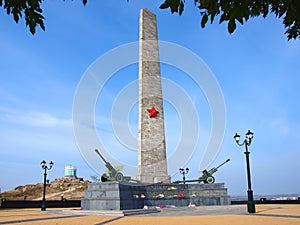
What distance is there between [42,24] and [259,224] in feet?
35.8

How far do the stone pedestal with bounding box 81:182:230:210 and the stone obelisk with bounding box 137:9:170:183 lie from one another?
7.55 ft

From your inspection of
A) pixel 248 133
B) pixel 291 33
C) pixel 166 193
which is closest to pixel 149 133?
pixel 166 193

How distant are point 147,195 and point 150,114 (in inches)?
307

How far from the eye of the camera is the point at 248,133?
17750 millimetres

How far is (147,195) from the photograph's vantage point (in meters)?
26.0

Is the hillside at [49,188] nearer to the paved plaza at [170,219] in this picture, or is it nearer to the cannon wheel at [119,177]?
the cannon wheel at [119,177]

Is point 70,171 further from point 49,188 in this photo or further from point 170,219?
point 170,219

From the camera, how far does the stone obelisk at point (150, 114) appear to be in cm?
2864

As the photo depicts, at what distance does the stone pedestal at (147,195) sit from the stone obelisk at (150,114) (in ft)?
7.55

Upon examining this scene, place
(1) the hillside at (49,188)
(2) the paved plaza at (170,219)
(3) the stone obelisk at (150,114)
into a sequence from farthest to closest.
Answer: (1) the hillside at (49,188) → (3) the stone obelisk at (150,114) → (2) the paved plaza at (170,219)

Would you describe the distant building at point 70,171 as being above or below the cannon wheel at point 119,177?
above

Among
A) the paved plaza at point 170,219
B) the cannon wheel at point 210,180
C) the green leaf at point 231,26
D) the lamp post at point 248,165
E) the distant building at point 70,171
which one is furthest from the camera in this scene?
the distant building at point 70,171

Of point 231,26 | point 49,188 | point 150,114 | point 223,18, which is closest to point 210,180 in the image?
point 150,114

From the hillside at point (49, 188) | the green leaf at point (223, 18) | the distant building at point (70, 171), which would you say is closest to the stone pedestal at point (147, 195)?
the green leaf at point (223, 18)
